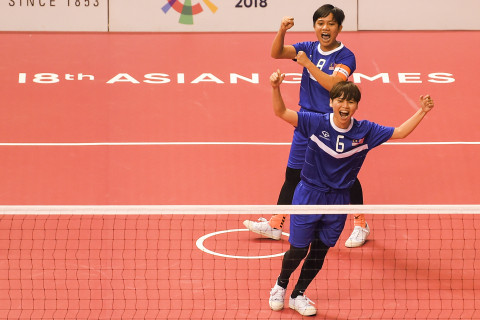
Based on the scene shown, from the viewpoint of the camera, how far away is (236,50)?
1343cm

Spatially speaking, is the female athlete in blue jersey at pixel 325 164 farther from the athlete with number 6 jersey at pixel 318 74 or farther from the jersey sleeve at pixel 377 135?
the athlete with number 6 jersey at pixel 318 74

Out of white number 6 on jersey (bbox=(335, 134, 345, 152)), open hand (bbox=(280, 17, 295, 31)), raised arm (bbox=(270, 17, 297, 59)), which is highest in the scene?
open hand (bbox=(280, 17, 295, 31))

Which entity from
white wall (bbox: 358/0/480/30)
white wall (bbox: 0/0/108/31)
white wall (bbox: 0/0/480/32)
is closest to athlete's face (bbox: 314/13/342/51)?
white wall (bbox: 0/0/480/32)

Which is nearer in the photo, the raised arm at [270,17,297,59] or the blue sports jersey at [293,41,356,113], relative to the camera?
the raised arm at [270,17,297,59]

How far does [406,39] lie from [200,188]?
18.9ft

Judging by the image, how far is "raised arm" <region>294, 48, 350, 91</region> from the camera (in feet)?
23.1

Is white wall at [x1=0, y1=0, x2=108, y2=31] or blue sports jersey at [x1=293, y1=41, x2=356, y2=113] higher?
white wall at [x1=0, y1=0, x2=108, y2=31]

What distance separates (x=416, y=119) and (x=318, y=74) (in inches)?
42.5

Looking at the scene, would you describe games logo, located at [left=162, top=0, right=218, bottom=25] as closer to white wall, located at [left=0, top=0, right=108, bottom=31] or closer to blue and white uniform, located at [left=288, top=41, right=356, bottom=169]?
white wall, located at [left=0, top=0, right=108, bottom=31]

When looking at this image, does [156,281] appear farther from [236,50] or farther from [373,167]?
[236,50]

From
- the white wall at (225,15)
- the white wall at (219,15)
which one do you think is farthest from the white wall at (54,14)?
the white wall at (225,15)

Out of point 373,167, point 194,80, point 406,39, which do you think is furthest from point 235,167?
point 406,39

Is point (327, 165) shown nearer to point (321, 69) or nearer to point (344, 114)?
point (344, 114)

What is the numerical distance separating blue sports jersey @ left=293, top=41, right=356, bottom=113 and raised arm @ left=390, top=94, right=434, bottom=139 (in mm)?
1154
